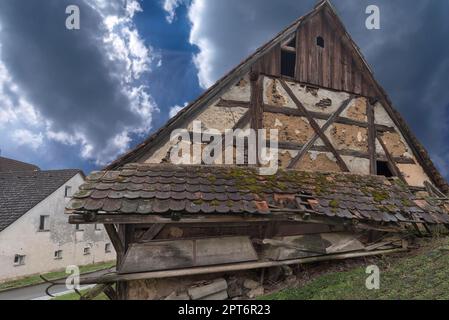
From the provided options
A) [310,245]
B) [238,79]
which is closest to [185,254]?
[310,245]

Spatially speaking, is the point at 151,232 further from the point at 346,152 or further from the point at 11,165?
the point at 11,165

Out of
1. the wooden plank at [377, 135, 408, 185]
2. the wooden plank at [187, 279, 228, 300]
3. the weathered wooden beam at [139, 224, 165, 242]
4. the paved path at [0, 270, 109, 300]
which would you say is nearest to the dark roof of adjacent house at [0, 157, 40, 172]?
the paved path at [0, 270, 109, 300]

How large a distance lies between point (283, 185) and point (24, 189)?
23.3 metres

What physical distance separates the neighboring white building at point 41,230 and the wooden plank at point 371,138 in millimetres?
21062

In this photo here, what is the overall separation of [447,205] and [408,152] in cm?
191

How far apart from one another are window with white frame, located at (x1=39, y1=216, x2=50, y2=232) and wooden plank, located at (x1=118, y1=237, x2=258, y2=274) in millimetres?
19844

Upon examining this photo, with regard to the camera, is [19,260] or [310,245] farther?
[19,260]

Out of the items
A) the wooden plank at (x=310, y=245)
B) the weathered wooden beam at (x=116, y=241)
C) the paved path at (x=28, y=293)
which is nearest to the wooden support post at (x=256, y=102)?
the wooden plank at (x=310, y=245)

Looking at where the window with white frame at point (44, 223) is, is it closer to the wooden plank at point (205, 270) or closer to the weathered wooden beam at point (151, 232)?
the wooden plank at point (205, 270)

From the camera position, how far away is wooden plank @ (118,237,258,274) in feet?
16.4

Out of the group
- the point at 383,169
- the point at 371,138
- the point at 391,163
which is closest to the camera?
the point at 371,138

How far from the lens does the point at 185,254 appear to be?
5.26 metres

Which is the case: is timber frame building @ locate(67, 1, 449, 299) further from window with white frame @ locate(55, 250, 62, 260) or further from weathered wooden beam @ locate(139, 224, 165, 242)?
window with white frame @ locate(55, 250, 62, 260)
